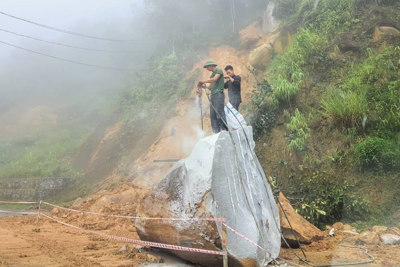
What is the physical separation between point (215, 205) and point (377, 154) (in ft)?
17.6

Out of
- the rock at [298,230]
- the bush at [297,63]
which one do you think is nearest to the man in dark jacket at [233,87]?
the rock at [298,230]

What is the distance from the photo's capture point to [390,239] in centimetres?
623

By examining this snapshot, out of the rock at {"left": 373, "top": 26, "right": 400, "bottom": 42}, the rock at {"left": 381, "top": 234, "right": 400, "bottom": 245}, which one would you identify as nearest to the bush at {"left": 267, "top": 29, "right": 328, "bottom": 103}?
the rock at {"left": 373, "top": 26, "right": 400, "bottom": 42}

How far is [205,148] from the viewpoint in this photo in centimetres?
530

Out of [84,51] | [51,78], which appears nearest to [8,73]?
[51,78]

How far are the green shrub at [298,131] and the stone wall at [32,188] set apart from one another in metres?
11.0

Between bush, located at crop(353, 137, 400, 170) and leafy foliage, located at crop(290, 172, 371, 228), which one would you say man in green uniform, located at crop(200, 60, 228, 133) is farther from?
bush, located at crop(353, 137, 400, 170)

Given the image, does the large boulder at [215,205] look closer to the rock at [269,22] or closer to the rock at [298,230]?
the rock at [298,230]

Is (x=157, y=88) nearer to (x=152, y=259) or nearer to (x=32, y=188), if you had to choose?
(x=32, y=188)

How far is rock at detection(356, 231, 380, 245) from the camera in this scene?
624 centimetres

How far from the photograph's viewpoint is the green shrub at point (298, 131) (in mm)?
9703

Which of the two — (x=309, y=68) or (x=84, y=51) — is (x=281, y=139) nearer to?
(x=309, y=68)

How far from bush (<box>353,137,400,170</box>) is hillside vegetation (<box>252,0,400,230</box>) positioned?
21 millimetres

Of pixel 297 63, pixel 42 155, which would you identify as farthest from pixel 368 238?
pixel 42 155
